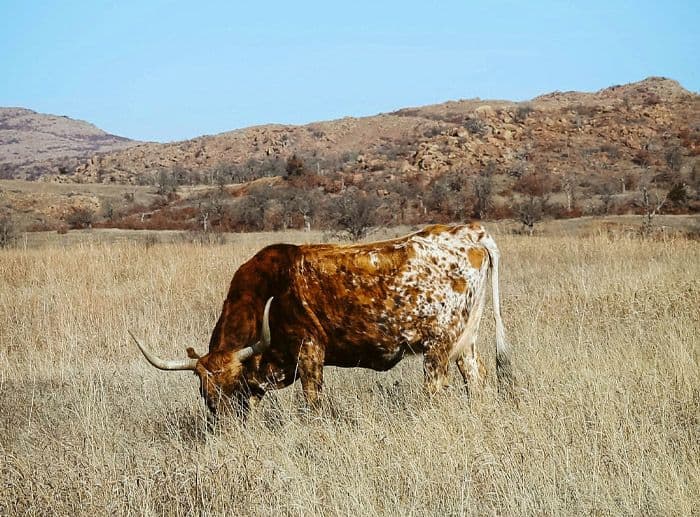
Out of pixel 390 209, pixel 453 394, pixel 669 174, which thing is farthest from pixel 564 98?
pixel 453 394

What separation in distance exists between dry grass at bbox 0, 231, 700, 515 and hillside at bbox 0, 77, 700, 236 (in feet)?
69.2

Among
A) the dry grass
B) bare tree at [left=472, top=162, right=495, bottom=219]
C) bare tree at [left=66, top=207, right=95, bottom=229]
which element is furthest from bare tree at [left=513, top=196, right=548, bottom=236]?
bare tree at [left=66, top=207, right=95, bottom=229]

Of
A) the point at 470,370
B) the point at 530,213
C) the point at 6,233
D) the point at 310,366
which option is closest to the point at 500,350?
the point at 470,370

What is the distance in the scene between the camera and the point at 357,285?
5508mm

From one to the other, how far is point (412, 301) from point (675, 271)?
722 cm

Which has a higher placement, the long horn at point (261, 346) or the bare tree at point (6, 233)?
the bare tree at point (6, 233)

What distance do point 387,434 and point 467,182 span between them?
4184 cm

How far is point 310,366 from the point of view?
5.46m

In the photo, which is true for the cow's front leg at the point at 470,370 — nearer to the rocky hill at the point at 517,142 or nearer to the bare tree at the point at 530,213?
the bare tree at the point at 530,213

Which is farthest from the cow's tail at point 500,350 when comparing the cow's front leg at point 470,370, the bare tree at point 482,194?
the bare tree at point 482,194

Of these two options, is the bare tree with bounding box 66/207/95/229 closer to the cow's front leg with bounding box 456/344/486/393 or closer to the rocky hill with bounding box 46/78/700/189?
the rocky hill with bounding box 46/78/700/189

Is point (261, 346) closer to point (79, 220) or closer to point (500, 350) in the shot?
point (500, 350)

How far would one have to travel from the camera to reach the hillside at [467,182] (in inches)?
1496

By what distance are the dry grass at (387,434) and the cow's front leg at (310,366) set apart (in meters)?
0.20
